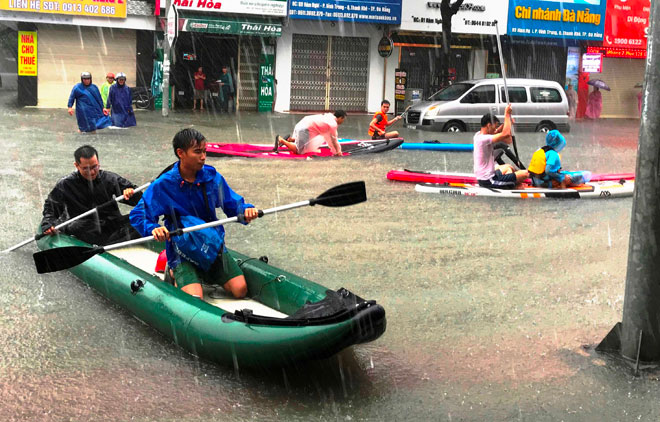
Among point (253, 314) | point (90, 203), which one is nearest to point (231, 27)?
point (90, 203)

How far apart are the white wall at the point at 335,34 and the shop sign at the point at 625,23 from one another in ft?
27.4

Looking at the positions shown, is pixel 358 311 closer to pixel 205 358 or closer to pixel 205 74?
pixel 205 358

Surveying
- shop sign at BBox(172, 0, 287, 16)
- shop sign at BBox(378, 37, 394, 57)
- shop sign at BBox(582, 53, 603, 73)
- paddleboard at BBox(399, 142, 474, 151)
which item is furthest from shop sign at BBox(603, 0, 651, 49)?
paddleboard at BBox(399, 142, 474, 151)

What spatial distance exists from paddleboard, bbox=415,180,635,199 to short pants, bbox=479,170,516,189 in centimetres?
13

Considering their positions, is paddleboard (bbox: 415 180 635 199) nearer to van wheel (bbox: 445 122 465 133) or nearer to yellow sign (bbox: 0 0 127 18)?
van wheel (bbox: 445 122 465 133)

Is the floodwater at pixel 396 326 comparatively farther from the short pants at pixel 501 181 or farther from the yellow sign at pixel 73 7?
the yellow sign at pixel 73 7

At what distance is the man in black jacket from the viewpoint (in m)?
7.66

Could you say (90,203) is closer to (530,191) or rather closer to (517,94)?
(530,191)

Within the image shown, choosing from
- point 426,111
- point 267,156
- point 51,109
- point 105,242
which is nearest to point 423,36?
Answer: point 426,111

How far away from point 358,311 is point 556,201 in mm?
7407

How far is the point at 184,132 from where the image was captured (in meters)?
5.92

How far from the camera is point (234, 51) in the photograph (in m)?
28.6

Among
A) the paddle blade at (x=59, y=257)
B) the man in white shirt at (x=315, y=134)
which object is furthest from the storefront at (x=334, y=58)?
the paddle blade at (x=59, y=257)

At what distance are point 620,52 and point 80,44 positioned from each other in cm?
1949
